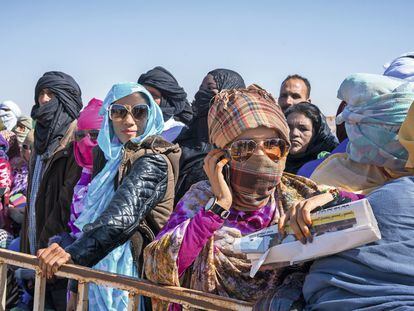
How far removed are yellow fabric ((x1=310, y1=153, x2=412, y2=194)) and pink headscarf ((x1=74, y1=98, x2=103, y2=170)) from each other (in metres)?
1.55

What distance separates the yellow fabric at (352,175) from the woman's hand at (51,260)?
3.86 ft

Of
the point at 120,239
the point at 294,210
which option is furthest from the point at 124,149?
the point at 294,210

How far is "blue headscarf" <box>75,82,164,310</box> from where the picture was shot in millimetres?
2807

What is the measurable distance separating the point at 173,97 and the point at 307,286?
328 cm

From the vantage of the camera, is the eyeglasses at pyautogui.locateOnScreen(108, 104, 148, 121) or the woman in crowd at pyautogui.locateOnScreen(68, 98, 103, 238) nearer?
the eyeglasses at pyautogui.locateOnScreen(108, 104, 148, 121)

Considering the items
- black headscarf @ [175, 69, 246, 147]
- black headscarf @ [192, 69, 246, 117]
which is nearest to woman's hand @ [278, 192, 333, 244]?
black headscarf @ [175, 69, 246, 147]

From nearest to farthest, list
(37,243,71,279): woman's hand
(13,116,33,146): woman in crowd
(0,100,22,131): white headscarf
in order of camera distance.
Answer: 1. (37,243,71,279): woman's hand
2. (13,116,33,146): woman in crowd
3. (0,100,22,131): white headscarf

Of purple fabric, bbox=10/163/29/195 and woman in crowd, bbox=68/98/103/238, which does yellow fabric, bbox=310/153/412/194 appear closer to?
woman in crowd, bbox=68/98/103/238

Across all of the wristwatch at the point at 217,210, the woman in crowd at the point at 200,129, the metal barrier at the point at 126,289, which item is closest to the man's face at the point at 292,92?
the woman in crowd at the point at 200,129

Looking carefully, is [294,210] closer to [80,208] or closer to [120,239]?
[120,239]

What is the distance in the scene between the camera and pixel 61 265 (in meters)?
2.39

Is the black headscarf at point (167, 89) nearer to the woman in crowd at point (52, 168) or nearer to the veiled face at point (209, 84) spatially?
the veiled face at point (209, 84)

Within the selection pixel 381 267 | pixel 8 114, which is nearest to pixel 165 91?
pixel 381 267

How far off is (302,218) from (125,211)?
44.3 inches
